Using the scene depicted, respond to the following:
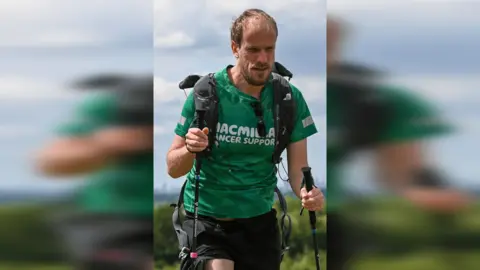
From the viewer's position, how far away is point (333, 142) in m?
3.41

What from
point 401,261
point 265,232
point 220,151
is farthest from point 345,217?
point 220,151

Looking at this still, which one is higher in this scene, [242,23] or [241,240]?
[242,23]

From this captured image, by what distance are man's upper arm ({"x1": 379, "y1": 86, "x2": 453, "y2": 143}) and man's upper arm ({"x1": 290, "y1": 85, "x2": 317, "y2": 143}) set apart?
0.89 m

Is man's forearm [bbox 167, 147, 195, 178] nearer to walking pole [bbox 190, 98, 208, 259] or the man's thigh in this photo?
walking pole [bbox 190, 98, 208, 259]

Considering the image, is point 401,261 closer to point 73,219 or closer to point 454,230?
point 454,230

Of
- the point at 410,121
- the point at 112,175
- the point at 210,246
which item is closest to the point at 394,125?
the point at 410,121

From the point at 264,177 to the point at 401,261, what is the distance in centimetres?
148

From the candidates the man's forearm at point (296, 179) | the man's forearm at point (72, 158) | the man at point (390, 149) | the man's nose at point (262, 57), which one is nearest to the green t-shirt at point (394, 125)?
the man at point (390, 149)

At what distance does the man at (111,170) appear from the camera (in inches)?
130

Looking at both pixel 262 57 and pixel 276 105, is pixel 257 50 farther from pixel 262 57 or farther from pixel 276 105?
pixel 276 105

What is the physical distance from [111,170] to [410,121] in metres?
1.84

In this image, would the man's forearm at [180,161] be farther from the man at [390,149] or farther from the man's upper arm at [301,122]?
the man at [390,149]

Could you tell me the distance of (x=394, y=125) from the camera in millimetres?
3404

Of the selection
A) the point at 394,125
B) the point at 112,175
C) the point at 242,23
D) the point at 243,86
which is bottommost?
the point at 112,175
